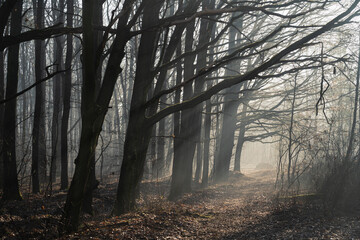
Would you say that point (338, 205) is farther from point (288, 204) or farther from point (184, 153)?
point (184, 153)

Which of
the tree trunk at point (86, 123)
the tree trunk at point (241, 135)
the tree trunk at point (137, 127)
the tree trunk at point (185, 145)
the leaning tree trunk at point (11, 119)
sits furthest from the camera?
the tree trunk at point (241, 135)

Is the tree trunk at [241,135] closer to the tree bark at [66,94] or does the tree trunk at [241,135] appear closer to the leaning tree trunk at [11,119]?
the tree bark at [66,94]

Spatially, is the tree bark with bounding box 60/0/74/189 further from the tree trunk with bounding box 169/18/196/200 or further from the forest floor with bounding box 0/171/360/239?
the tree trunk with bounding box 169/18/196/200

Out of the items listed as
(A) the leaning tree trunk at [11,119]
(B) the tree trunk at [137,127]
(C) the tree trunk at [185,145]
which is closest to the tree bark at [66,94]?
(A) the leaning tree trunk at [11,119]

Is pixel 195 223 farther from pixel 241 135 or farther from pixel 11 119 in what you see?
pixel 241 135

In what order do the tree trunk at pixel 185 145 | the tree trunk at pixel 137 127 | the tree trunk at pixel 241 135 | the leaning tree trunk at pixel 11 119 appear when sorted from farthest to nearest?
1. the tree trunk at pixel 241 135
2. the tree trunk at pixel 185 145
3. the leaning tree trunk at pixel 11 119
4. the tree trunk at pixel 137 127

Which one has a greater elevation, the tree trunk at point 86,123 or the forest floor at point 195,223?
the tree trunk at point 86,123

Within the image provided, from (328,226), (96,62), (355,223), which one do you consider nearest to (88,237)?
(96,62)

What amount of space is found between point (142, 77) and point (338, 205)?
6110 mm

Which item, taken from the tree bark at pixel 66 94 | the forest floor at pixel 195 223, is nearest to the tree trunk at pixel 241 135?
the tree bark at pixel 66 94

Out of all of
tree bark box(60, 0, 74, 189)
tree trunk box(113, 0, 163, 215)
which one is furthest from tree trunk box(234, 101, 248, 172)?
tree trunk box(113, 0, 163, 215)

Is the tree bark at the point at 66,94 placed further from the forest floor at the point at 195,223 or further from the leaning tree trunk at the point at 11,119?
the forest floor at the point at 195,223

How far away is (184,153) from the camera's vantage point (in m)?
12.6

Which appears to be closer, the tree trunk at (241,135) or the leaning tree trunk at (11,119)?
the leaning tree trunk at (11,119)
